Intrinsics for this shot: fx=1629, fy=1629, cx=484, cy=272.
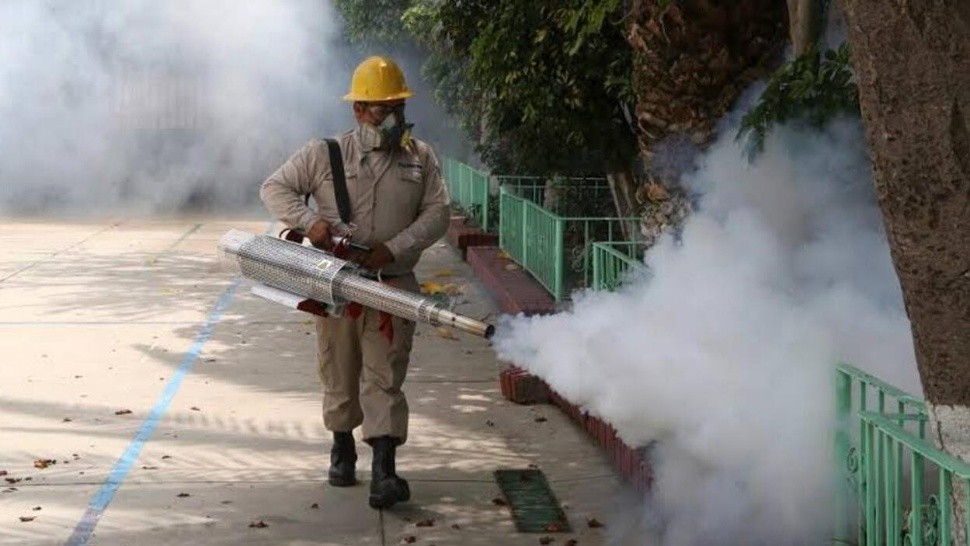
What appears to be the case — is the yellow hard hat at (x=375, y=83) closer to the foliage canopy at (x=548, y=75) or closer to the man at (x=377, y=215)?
the man at (x=377, y=215)

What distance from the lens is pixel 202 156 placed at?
29.5 metres

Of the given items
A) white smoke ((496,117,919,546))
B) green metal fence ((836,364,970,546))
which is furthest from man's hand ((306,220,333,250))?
green metal fence ((836,364,970,546))

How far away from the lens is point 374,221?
7094mm

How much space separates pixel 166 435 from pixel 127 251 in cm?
1089

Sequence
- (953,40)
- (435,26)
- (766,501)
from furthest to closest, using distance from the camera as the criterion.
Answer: (435,26) → (766,501) → (953,40)

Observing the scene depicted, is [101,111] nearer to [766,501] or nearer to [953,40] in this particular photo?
[766,501]

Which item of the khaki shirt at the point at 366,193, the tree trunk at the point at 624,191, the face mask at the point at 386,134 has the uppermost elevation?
the tree trunk at the point at 624,191

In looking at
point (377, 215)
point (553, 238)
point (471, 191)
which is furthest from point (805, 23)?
point (471, 191)

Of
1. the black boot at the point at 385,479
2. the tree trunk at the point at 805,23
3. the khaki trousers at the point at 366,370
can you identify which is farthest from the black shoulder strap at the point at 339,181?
the tree trunk at the point at 805,23

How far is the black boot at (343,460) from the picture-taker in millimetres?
7332

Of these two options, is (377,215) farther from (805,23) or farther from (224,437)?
(805,23)

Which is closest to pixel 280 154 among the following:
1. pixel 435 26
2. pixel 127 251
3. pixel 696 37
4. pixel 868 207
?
pixel 127 251

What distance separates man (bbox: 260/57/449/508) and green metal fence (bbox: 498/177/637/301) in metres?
4.30

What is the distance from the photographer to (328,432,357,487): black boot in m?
7.33
